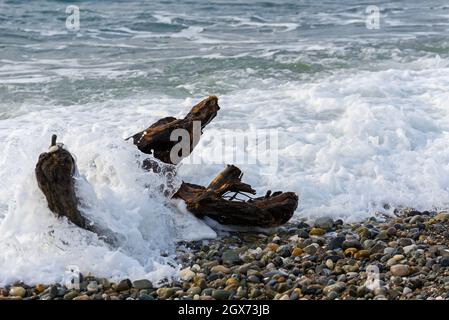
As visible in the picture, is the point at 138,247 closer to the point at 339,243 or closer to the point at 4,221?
the point at 4,221

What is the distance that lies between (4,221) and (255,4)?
53.8 feet

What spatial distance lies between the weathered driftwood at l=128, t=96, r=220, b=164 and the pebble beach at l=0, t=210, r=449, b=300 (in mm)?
839

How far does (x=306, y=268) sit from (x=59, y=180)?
5.64 ft

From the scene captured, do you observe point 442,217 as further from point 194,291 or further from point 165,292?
point 165,292

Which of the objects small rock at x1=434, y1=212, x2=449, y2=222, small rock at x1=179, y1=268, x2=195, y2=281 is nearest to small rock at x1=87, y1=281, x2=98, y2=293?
small rock at x1=179, y1=268, x2=195, y2=281

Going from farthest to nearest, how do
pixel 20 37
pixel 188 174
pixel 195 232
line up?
pixel 20 37
pixel 188 174
pixel 195 232

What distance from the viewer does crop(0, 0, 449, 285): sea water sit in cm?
509

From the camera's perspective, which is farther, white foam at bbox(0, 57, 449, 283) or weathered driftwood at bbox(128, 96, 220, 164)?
weathered driftwood at bbox(128, 96, 220, 164)

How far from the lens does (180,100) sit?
9.94m

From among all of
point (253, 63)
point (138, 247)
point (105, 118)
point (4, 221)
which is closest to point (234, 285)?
point (138, 247)

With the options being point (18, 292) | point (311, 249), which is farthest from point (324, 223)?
point (18, 292)

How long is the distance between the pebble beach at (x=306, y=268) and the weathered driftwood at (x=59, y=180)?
53cm

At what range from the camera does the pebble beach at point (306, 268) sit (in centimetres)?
445

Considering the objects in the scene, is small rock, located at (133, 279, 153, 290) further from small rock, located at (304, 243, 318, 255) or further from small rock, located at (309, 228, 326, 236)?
small rock, located at (309, 228, 326, 236)
